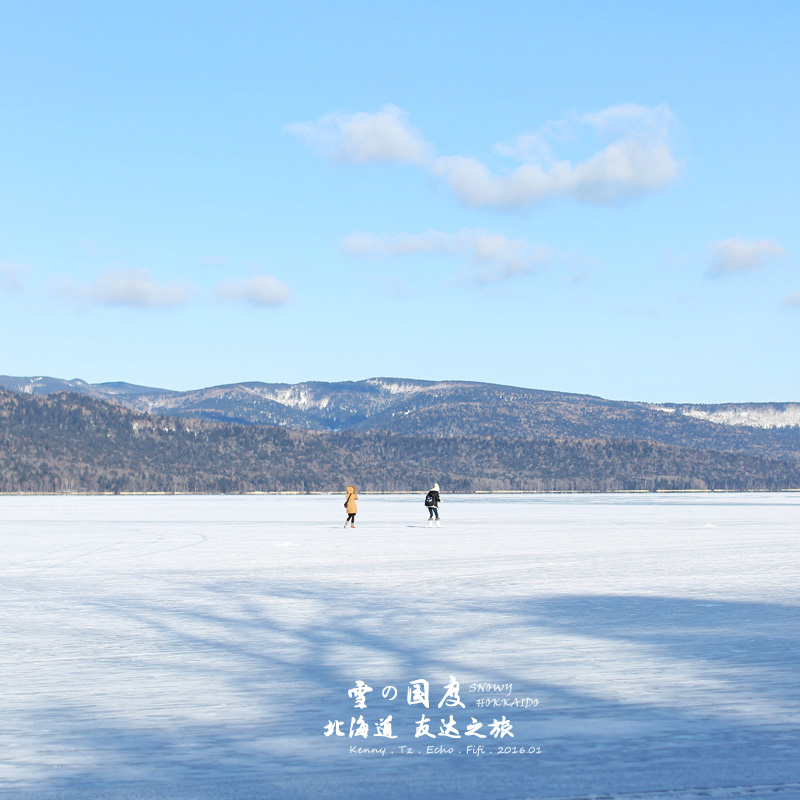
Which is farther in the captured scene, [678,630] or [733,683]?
[678,630]

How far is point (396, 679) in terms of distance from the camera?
11023 millimetres

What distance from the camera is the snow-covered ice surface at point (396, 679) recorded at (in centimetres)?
767

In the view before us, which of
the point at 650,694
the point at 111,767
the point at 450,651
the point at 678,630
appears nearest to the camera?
the point at 111,767

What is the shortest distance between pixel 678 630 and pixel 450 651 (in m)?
3.84

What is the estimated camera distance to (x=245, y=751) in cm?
827

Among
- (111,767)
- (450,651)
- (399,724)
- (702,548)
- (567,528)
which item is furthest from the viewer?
(567,528)

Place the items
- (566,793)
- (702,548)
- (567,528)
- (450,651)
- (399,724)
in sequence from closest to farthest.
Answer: (566,793)
(399,724)
(450,651)
(702,548)
(567,528)

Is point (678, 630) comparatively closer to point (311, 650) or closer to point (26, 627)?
point (311, 650)

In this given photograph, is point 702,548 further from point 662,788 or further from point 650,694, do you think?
point 662,788

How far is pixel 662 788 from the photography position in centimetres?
735

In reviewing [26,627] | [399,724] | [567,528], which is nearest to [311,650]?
[399,724]

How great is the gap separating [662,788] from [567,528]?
39084mm

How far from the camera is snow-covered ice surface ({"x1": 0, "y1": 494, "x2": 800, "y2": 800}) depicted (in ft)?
25.2

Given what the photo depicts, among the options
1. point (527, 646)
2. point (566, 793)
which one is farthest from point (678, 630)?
point (566, 793)
